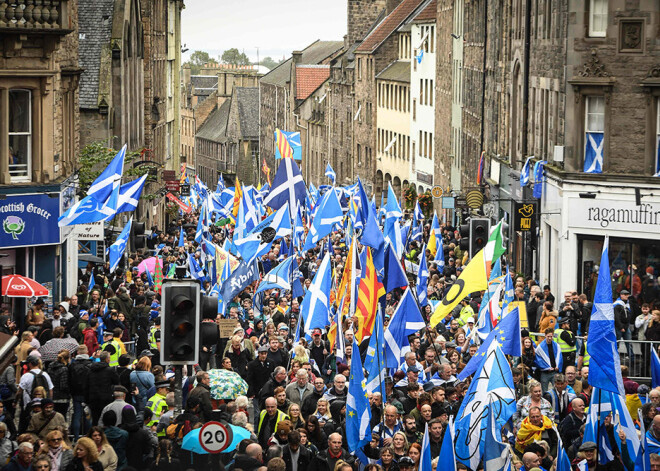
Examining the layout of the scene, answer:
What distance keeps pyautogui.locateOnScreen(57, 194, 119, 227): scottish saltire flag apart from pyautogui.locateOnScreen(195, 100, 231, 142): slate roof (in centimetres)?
12405

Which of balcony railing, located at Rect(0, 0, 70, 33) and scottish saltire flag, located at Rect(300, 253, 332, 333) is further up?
balcony railing, located at Rect(0, 0, 70, 33)

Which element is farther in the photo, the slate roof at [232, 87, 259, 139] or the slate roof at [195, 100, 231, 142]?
the slate roof at [195, 100, 231, 142]

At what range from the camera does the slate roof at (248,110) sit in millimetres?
147375

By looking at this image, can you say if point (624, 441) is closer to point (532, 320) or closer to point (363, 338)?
point (363, 338)

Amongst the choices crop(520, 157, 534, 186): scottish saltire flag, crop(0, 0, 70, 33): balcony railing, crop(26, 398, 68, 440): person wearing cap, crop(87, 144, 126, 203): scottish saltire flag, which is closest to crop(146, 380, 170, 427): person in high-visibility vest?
crop(26, 398, 68, 440): person wearing cap

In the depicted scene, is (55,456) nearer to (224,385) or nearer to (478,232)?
(224,385)

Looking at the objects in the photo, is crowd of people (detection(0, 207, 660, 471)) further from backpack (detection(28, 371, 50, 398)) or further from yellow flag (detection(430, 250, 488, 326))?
yellow flag (detection(430, 250, 488, 326))

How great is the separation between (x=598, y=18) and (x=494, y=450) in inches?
808

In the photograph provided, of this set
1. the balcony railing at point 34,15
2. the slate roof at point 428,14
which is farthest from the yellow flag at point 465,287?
the slate roof at point 428,14

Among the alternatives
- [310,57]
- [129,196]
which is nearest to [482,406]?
[129,196]

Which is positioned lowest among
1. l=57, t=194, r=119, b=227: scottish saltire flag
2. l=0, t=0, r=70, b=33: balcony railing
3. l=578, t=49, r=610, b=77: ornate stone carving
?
l=57, t=194, r=119, b=227: scottish saltire flag

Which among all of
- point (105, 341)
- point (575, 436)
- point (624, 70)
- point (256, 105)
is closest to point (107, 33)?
point (624, 70)

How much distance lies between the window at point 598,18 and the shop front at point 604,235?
3.73m

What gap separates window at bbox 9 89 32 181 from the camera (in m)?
30.8
